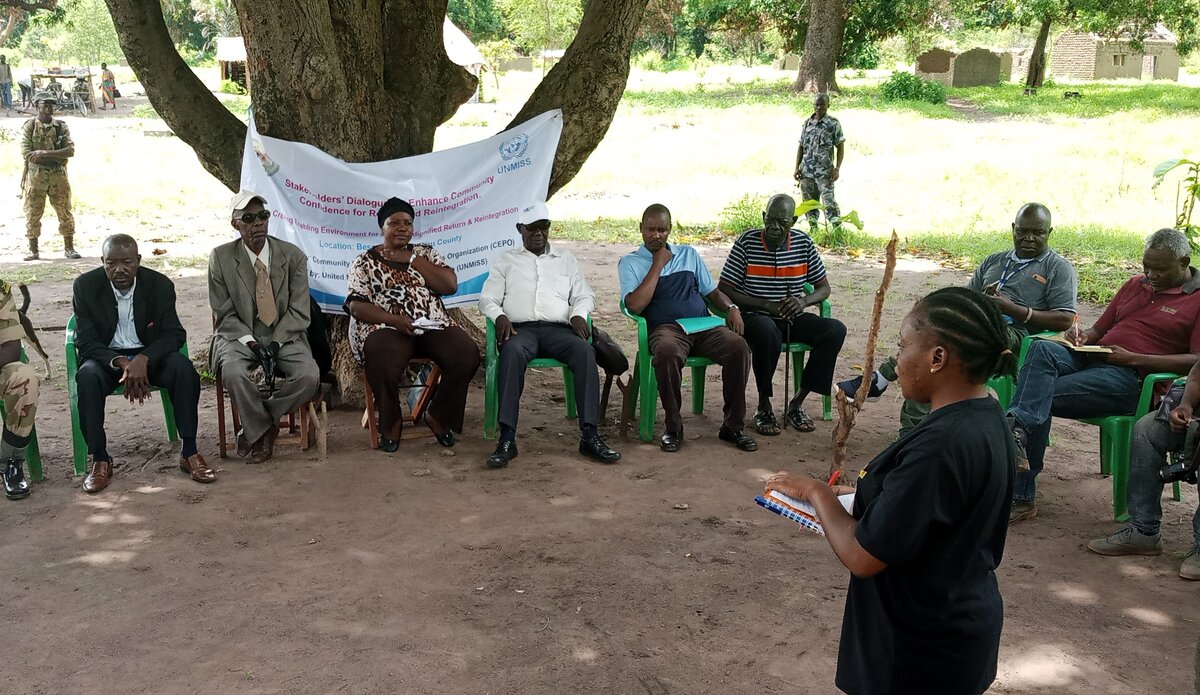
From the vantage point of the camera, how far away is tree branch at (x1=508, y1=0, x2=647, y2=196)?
6.97m

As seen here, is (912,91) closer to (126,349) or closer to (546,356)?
(546,356)

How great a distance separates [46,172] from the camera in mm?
11758

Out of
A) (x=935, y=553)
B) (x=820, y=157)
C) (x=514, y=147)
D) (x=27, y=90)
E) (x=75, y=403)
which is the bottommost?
(x=75, y=403)

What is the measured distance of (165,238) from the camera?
1292cm

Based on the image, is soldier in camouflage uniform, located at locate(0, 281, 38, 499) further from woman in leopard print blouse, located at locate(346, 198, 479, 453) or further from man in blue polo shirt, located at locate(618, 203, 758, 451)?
man in blue polo shirt, located at locate(618, 203, 758, 451)

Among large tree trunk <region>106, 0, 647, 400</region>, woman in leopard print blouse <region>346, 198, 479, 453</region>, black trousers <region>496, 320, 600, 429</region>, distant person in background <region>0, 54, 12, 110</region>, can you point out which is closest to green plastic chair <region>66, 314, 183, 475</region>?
woman in leopard print blouse <region>346, 198, 479, 453</region>

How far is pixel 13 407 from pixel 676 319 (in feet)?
12.0

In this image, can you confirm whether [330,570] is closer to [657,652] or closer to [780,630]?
[657,652]

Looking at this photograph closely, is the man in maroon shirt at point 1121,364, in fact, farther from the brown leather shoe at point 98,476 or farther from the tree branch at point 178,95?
the tree branch at point 178,95

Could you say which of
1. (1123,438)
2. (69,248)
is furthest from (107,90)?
(1123,438)

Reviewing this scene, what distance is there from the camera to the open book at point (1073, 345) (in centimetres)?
538

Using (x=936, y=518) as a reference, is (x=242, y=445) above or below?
below

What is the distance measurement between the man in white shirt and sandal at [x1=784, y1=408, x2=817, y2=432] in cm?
126

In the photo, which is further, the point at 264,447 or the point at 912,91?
the point at 912,91
